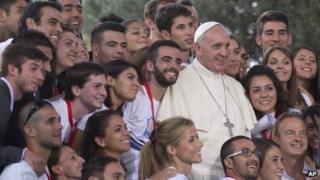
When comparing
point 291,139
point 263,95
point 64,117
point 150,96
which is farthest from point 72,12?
point 291,139

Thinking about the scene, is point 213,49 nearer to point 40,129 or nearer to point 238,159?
point 238,159

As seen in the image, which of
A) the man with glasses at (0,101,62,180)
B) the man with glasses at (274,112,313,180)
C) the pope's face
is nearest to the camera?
the man with glasses at (0,101,62,180)

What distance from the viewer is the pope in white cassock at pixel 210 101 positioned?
8.75 meters

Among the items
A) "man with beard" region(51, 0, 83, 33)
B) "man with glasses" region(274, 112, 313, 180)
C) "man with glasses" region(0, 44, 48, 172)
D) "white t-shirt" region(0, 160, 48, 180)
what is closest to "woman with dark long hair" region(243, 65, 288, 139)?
"man with glasses" region(274, 112, 313, 180)

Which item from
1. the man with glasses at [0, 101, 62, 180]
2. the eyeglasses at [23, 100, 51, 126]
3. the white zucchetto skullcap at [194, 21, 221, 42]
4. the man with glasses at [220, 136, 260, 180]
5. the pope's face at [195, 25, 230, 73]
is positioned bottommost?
the man with glasses at [220, 136, 260, 180]

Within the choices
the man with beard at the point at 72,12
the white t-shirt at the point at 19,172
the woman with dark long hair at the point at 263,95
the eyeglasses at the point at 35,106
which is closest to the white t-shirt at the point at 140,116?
the eyeglasses at the point at 35,106

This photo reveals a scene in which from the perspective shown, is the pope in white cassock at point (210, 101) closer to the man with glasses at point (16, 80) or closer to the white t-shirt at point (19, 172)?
the man with glasses at point (16, 80)

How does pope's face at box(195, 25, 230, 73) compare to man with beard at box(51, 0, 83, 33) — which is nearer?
pope's face at box(195, 25, 230, 73)

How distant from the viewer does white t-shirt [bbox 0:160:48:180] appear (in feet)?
24.5

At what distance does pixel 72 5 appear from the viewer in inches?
396

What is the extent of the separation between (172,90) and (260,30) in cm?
211

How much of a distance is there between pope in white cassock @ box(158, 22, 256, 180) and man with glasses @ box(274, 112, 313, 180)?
28 cm

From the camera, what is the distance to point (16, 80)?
7816 mm

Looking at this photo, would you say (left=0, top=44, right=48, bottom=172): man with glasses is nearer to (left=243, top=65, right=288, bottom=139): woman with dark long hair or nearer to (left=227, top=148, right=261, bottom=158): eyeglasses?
(left=227, top=148, right=261, bottom=158): eyeglasses
